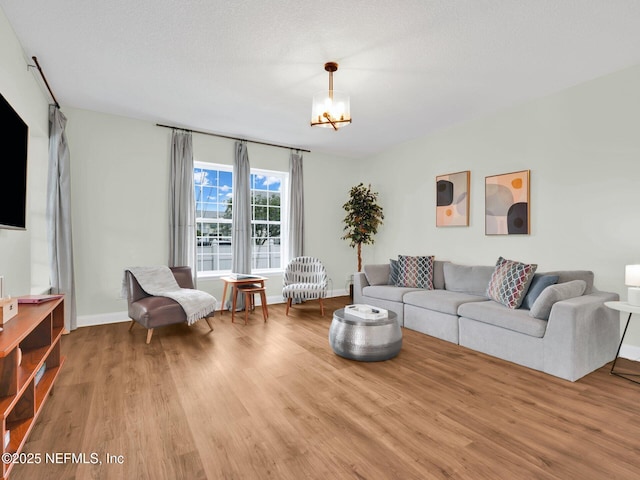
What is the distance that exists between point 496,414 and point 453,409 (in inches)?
10.6

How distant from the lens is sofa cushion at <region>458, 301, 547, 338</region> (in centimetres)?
296

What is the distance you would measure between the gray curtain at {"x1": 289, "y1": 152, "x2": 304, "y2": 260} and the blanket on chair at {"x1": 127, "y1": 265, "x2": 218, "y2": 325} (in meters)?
2.07

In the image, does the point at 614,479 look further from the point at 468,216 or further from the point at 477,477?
the point at 468,216

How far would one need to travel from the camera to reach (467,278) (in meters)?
4.35

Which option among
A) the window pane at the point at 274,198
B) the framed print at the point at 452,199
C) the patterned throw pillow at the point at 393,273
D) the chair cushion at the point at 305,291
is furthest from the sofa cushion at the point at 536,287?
the window pane at the point at 274,198

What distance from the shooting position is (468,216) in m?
4.75

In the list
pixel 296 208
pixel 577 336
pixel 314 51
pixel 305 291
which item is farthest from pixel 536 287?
pixel 296 208

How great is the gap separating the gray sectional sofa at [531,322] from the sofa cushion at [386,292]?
0.06 m

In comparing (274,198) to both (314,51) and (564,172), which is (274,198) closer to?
(314,51)

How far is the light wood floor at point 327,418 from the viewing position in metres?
1.71

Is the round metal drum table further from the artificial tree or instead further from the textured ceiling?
the artificial tree

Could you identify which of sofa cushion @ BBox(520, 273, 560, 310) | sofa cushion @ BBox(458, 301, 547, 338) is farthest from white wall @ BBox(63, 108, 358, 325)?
sofa cushion @ BBox(520, 273, 560, 310)

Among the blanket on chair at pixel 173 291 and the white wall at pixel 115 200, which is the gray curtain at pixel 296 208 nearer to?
the white wall at pixel 115 200

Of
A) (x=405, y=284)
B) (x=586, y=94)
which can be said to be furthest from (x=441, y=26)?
(x=405, y=284)
